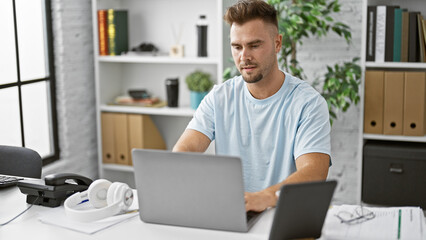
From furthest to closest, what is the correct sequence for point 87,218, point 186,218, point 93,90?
point 93,90
point 87,218
point 186,218

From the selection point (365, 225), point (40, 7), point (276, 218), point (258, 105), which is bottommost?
point (365, 225)

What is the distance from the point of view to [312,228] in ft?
5.25

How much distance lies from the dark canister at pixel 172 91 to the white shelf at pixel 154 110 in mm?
44

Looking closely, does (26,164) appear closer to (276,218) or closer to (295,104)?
(295,104)

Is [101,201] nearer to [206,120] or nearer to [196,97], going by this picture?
[206,120]

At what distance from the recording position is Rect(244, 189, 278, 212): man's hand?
68.7 inches

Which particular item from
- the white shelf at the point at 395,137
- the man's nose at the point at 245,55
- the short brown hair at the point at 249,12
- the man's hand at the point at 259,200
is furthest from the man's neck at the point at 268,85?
the white shelf at the point at 395,137

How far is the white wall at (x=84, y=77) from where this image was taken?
370cm

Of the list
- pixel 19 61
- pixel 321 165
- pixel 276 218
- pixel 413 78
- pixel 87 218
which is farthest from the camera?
pixel 19 61

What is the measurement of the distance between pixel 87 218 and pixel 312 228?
0.70 meters

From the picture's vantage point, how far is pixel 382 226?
69.0 inches

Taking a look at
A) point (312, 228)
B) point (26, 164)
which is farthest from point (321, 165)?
point (26, 164)

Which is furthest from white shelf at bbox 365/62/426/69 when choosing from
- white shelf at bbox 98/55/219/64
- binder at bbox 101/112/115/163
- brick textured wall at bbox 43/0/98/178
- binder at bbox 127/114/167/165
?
brick textured wall at bbox 43/0/98/178

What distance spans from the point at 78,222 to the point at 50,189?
22cm
